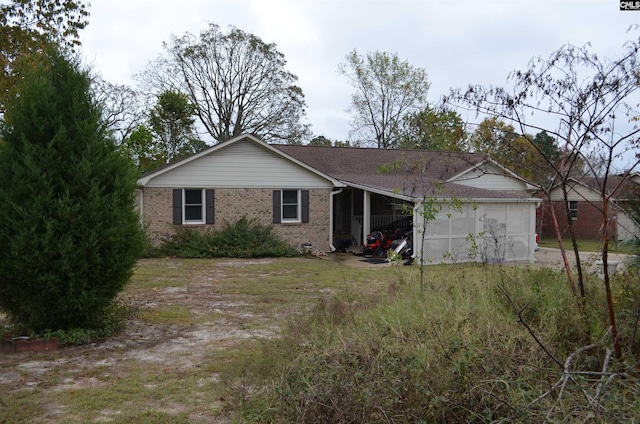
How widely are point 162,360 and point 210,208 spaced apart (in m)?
13.4

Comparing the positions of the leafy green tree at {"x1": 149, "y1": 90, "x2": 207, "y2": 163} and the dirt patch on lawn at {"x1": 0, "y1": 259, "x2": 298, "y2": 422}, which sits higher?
the leafy green tree at {"x1": 149, "y1": 90, "x2": 207, "y2": 163}

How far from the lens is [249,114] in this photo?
3941 centimetres

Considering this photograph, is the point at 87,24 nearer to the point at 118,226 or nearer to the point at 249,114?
the point at 118,226

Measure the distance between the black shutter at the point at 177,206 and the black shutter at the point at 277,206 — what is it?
344 centimetres

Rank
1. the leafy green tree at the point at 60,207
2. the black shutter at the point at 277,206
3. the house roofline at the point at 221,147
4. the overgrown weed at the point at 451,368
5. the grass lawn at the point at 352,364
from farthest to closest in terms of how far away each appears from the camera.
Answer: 1. the black shutter at the point at 277,206
2. the house roofline at the point at 221,147
3. the leafy green tree at the point at 60,207
4. the grass lawn at the point at 352,364
5. the overgrown weed at the point at 451,368

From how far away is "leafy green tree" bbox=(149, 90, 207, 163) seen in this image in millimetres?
33312

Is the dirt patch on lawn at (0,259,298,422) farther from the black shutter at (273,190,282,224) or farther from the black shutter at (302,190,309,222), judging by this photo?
the black shutter at (302,190,309,222)

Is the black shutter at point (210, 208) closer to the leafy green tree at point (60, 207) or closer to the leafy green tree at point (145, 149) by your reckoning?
the leafy green tree at point (60, 207)

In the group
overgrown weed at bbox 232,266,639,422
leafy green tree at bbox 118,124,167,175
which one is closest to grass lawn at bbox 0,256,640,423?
overgrown weed at bbox 232,266,639,422

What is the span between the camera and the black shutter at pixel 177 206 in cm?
1906

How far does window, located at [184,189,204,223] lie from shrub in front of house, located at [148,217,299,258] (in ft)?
1.43

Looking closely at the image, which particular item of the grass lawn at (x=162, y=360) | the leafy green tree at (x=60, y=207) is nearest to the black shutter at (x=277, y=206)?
the grass lawn at (x=162, y=360)

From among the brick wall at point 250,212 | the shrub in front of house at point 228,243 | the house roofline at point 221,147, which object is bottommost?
the shrub in front of house at point 228,243

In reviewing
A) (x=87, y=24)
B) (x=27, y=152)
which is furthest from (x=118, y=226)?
(x=87, y=24)
